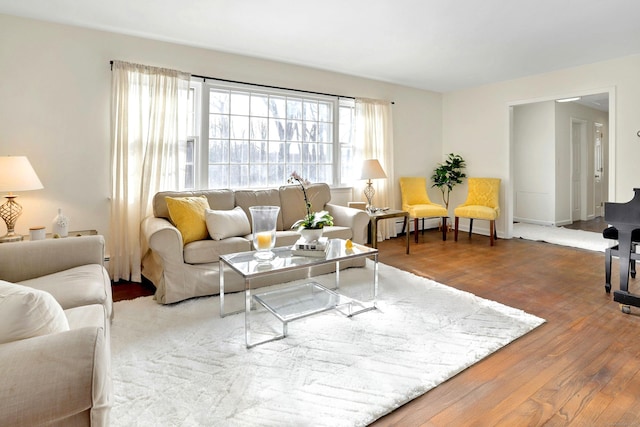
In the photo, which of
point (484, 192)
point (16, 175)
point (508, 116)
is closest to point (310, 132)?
point (484, 192)

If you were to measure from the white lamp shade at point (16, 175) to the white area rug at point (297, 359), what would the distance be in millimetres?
1187

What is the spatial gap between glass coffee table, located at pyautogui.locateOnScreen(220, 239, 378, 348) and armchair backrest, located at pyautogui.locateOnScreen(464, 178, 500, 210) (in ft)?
11.4

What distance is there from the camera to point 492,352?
2.21 metres

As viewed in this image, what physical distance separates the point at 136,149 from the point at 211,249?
148cm

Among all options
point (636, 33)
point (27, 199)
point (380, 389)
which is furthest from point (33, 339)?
point (636, 33)

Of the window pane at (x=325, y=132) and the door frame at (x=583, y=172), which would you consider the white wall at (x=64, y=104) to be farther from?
the door frame at (x=583, y=172)

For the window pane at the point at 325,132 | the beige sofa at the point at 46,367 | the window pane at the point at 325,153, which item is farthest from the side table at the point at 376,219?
the beige sofa at the point at 46,367

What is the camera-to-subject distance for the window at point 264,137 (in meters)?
4.16

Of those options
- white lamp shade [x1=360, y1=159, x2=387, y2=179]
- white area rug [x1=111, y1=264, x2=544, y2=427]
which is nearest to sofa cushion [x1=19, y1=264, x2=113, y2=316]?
white area rug [x1=111, y1=264, x2=544, y2=427]

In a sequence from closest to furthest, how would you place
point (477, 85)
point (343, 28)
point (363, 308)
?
point (363, 308) < point (343, 28) < point (477, 85)

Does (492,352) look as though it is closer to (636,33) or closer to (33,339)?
(33,339)

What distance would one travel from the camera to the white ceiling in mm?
3029

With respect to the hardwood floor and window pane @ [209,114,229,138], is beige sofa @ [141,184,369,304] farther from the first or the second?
window pane @ [209,114,229,138]

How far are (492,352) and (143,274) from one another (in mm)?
3127
